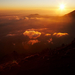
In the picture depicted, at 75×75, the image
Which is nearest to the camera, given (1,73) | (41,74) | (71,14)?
(41,74)

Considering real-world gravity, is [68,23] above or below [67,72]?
above

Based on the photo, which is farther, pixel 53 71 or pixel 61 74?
pixel 53 71

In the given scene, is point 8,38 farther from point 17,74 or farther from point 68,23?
point 17,74

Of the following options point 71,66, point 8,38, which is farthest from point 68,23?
point 71,66

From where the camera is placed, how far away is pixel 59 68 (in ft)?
36.8

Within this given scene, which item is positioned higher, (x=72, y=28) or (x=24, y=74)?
(x=72, y=28)

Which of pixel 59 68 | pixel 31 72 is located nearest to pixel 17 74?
pixel 31 72

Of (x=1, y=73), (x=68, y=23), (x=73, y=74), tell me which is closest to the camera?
(x=73, y=74)

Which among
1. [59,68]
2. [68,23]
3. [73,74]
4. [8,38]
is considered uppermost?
[68,23]

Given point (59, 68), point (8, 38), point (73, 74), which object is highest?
point (8, 38)

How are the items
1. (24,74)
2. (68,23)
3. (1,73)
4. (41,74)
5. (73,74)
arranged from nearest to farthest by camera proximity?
(73,74) < (41,74) < (24,74) < (1,73) < (68,23)

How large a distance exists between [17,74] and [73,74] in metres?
6.91

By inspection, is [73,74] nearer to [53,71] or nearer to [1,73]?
[53,71]

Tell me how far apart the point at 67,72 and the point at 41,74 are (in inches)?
118
